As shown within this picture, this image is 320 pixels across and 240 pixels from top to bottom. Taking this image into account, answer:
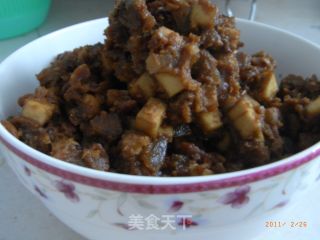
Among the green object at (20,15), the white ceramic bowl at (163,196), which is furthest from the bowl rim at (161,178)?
the green object at (20,15)

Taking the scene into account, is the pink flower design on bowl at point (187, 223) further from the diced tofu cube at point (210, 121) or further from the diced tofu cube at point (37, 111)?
the diced tofu cube at point (37, 111)

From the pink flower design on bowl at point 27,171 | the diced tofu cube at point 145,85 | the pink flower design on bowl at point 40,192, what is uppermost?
the diced tofu cube at point 145,85

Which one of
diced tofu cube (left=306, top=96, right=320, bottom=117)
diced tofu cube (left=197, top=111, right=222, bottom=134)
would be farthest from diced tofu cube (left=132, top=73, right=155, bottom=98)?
diced tofu cube (left=306, top=96, right=320, bottom=117)

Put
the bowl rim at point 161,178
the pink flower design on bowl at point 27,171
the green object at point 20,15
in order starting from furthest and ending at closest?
the green object at point 20,15 → the pink flower design on bowl at point 27,171 → the bowl rim at point 161,178

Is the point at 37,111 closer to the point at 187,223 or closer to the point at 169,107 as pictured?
the point at 169,107

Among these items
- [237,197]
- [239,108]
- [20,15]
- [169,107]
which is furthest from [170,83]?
[20,15]

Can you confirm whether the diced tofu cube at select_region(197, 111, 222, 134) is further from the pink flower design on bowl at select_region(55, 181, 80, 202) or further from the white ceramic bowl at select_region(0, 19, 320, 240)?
the pink flower design on bowl at select_region(55, 181, 80, 202)
